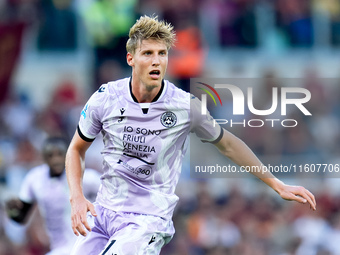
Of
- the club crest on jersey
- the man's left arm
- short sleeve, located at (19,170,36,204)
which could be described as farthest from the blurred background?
the club crest on jersey

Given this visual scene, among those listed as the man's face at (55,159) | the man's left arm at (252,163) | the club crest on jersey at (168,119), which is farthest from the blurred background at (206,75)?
the club crest on jersey at (168,119)

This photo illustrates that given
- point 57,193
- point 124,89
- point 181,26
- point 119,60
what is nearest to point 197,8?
point 181,26

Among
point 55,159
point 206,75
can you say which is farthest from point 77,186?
point 206,75

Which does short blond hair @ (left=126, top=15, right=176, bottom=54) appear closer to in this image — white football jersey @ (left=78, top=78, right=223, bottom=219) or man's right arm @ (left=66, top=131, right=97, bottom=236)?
white football jersey @ (left=78, top=78, right=223, bottom=219)

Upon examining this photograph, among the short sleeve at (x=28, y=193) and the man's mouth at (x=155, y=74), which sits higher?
the man's mouth at (x=155, y=74)

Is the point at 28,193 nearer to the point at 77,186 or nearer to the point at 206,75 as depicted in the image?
Answer: the point at 77,186

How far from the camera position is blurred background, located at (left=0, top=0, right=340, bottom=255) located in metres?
12.9

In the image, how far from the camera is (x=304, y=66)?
15703 millimetres

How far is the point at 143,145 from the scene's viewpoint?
659 cm

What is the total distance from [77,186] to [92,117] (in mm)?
600

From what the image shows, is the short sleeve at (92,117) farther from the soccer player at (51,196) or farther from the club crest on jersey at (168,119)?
the soccer player at (51,196)

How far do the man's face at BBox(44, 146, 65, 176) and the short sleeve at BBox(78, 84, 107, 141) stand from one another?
107 inches

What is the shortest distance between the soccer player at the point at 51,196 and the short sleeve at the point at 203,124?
271 cm

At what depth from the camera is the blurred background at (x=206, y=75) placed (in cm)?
1290
